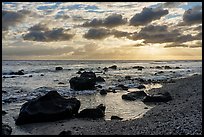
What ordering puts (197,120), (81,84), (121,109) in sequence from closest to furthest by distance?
(197,120) → (121,109) → (81,84)

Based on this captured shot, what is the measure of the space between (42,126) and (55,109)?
1.85 metres

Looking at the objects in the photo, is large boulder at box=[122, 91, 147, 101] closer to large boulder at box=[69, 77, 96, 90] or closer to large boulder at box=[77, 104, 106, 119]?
large boulder at box=[77, 104, 106, 119]

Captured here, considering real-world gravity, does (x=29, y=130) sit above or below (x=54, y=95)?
below

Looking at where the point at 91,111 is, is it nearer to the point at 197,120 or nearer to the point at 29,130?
the point at 29,130

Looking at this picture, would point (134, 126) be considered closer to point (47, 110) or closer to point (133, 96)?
point (47, 110)

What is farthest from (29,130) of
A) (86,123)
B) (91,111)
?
(91,111)

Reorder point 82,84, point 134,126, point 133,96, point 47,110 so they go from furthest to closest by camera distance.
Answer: point 82,84 < point 133,96 < point 47,110 < point 134,126

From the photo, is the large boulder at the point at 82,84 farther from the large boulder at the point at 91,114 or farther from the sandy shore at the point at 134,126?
the sandy shore at the point at 134,126

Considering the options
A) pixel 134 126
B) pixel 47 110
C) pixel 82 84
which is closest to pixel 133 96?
pixel 82 84

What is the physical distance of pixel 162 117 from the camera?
1719cm

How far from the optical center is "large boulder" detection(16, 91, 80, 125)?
18.2 metres

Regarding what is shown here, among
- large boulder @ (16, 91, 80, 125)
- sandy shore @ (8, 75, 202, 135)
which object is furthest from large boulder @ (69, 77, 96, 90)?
sandy shore @ (8, 75, 202, 135)

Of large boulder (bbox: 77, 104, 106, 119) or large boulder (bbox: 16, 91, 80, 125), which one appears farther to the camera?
large boulder (bbox: 77, 104, 106, 119)

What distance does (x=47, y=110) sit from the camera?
18.8 metres
